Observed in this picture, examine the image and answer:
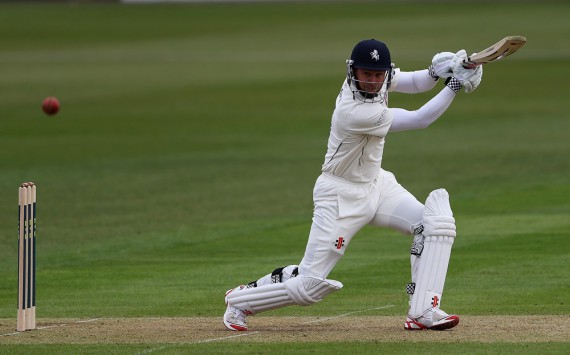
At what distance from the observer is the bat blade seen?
29.2 feet

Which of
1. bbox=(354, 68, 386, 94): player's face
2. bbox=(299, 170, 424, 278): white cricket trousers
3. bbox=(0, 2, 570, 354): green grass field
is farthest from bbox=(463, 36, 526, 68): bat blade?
bbox=(0, 2, 570, 354): green grass field

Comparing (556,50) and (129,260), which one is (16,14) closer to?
(556,50)

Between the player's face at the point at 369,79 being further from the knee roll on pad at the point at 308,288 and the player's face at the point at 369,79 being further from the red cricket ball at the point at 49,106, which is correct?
the red cricket ball at the point at 49,106

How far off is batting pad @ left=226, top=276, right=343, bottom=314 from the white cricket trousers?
0.09m

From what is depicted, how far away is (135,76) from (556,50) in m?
16.3

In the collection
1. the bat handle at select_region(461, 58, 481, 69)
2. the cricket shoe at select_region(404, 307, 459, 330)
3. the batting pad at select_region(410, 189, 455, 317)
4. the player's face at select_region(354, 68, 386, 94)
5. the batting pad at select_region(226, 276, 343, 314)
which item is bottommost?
the cricket shoe at select_region(404, 307, 459, 330)

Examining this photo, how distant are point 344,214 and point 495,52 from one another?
1640 millimetres

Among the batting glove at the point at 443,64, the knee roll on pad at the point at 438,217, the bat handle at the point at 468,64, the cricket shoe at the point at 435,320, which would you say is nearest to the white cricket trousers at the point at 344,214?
the knee roll on pad at the point at 438,217

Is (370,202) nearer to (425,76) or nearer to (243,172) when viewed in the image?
(425,76)

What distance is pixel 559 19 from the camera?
54688 mm

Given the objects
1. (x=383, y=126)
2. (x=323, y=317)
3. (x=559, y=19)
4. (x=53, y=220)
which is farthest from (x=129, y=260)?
(x=559, y=19)

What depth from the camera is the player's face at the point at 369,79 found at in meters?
9.01

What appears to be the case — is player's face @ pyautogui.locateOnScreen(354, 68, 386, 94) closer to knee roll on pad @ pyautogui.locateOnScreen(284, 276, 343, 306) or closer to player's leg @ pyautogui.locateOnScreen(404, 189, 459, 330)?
player's leg @ pyautogui.locateOnScreen(404, 189, 459, 330)

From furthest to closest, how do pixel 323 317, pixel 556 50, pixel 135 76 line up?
pixel 556 50
pixel 135 76
pixel 323 317
